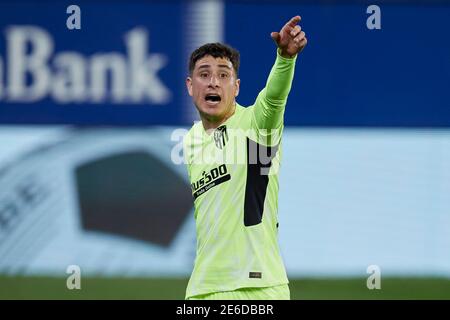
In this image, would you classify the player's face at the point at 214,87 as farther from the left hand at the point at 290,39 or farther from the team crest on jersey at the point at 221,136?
the left hand at the point at 290,39

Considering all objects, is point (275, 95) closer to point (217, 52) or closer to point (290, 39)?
point (290, 39)

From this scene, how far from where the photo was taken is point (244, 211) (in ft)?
16.4

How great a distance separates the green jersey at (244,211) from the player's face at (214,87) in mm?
186

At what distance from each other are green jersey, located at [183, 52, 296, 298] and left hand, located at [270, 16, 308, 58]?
0.87 ft

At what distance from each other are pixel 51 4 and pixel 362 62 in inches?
108

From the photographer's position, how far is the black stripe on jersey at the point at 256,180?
498 cm

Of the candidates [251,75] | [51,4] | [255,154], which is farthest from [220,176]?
[51,4]

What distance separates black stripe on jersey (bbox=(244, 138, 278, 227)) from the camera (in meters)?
4.98

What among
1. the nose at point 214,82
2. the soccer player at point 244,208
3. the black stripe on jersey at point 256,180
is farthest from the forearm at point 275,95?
the nose at point 214,82

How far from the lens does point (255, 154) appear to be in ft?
16.4

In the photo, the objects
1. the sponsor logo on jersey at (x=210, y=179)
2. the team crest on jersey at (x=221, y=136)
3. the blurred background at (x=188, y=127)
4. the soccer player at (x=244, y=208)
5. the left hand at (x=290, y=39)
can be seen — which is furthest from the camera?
the blurred background at (x=188, y=127)

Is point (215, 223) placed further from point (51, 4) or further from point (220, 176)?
point (51, 4)

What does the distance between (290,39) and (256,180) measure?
79cm

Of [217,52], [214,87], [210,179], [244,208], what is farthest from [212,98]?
[244,208]
